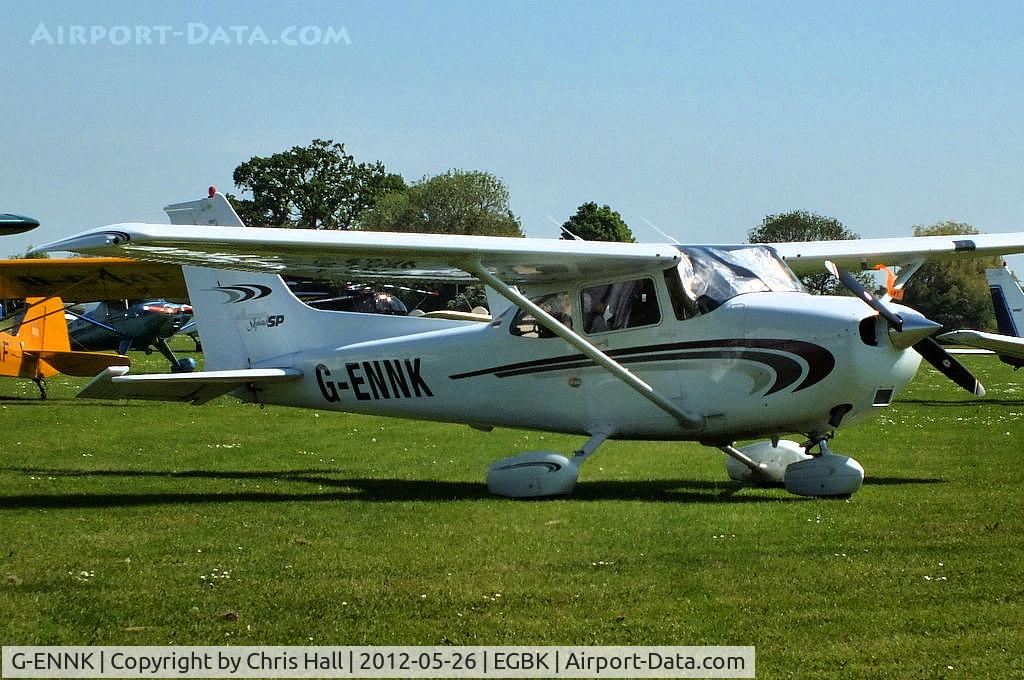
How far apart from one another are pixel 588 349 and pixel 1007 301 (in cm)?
2315

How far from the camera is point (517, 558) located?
7719 millimetres

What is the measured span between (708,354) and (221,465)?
238 inches

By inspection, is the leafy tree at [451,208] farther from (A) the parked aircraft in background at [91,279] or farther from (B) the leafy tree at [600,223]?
(A) the parked aircraft in background at [91,279]

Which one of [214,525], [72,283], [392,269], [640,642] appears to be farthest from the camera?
[72,283]

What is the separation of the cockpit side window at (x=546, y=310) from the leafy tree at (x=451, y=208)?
7679cm

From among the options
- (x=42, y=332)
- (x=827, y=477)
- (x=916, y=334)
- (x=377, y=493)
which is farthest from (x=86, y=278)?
(x=916, y=334)

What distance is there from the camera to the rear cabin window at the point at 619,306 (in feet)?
36.6

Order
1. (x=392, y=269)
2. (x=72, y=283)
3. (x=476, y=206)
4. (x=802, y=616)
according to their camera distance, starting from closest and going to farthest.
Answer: (x=802, y=616), (x=392, y=269), (x=72, y=283), (x=476, y=206)

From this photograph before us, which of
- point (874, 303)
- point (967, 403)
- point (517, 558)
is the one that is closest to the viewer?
point (517, 558)

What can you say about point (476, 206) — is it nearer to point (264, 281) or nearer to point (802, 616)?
point (264, 281)

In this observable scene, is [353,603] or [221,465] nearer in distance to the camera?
[353,603]

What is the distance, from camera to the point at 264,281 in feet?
47.1

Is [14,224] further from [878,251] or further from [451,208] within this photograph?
[451,208]


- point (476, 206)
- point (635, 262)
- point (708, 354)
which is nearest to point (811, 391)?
point (708, 354)
